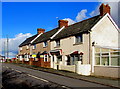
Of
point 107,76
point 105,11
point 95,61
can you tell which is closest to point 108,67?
point 107,76

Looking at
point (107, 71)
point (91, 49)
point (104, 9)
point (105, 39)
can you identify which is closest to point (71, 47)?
point (91, 49)

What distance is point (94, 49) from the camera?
63.8 feet

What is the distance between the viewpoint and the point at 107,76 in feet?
55.5

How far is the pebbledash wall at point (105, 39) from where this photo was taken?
658 inches

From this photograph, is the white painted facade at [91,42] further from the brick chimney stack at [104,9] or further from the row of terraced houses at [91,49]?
the brick chimney stack at [104,9]

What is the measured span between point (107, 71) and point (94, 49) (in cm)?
348

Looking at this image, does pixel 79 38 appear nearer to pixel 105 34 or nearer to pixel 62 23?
pixel 105 34

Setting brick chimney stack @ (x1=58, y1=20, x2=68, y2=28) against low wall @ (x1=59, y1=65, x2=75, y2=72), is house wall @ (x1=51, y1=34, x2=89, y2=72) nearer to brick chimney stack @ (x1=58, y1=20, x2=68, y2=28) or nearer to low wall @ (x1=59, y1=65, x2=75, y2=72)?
low wall @ (x1=59, y1=65, x2=75, y2=72)

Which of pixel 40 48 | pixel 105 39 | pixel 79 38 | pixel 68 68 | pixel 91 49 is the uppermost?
pixel 79 38

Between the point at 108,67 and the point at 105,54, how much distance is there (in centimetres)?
207

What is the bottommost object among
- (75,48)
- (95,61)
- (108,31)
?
(95,61)

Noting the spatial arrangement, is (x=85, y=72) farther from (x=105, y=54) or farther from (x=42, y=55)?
(x=42, y=55)

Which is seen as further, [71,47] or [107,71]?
[71,47]

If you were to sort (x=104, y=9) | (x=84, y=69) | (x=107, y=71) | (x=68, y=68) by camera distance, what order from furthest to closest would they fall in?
1. (x=104, y=9)
2. (x=68, y=68)
3. (x=84, y=69)
4. (x=107, y=71)
